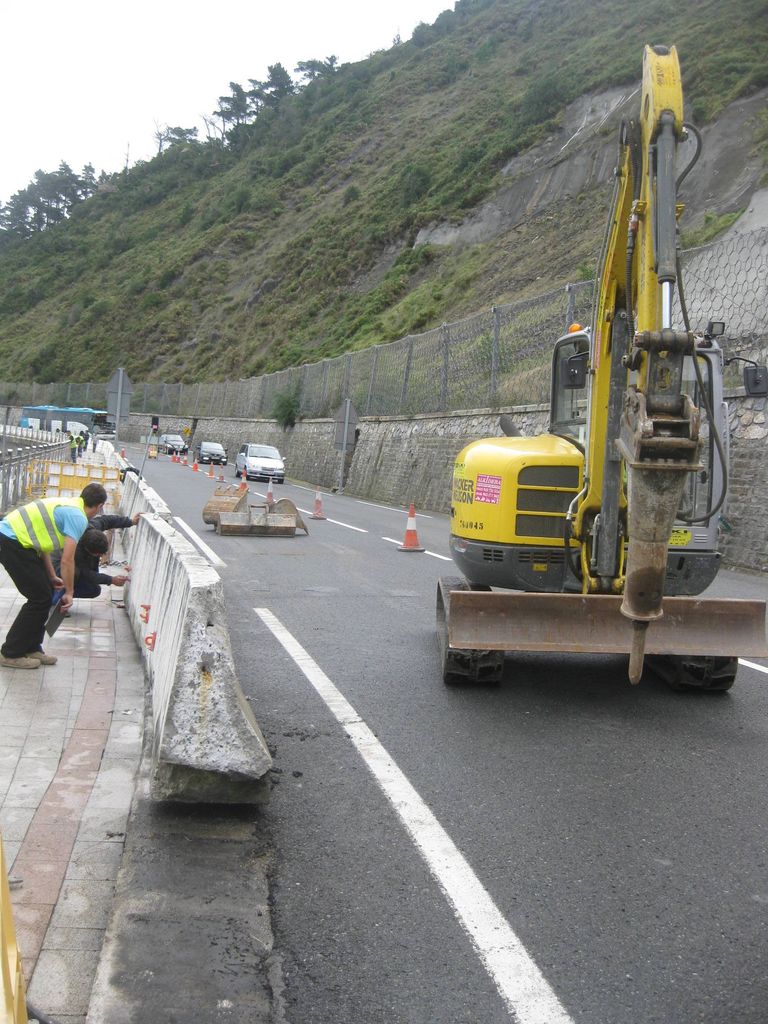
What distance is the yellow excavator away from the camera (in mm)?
5176

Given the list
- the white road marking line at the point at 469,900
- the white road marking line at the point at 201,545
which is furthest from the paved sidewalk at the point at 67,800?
the white road marking line at the point at 201,545

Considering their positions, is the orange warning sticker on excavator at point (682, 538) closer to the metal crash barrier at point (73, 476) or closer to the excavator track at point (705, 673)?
the excavator track at point (705, 673)

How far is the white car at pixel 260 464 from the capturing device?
135 feet

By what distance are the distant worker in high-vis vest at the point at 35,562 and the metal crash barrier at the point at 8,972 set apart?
563 centimetres

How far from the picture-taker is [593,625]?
667 cm

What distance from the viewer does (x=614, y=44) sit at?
72938 mm

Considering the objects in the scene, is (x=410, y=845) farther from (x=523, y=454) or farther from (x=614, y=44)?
(x=614, y=44)

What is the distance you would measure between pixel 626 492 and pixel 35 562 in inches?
171

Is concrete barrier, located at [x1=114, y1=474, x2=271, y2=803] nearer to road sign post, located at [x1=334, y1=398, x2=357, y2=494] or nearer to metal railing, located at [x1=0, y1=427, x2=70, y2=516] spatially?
metal railing, located at [x1=0, y1=427, x2=70, y2=516]

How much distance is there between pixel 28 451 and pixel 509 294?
103ft

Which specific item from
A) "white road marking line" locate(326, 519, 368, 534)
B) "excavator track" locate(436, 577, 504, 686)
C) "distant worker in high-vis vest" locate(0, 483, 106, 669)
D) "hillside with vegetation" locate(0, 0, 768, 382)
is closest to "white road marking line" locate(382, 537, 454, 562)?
"white road marking line" locate(326, 519, 368, 534)

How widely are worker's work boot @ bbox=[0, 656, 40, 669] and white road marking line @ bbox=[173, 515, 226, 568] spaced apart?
651 centimetres

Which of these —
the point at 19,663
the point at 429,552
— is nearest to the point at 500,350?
the point at 429,552

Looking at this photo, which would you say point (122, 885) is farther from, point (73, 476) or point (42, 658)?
point (73, 476)
